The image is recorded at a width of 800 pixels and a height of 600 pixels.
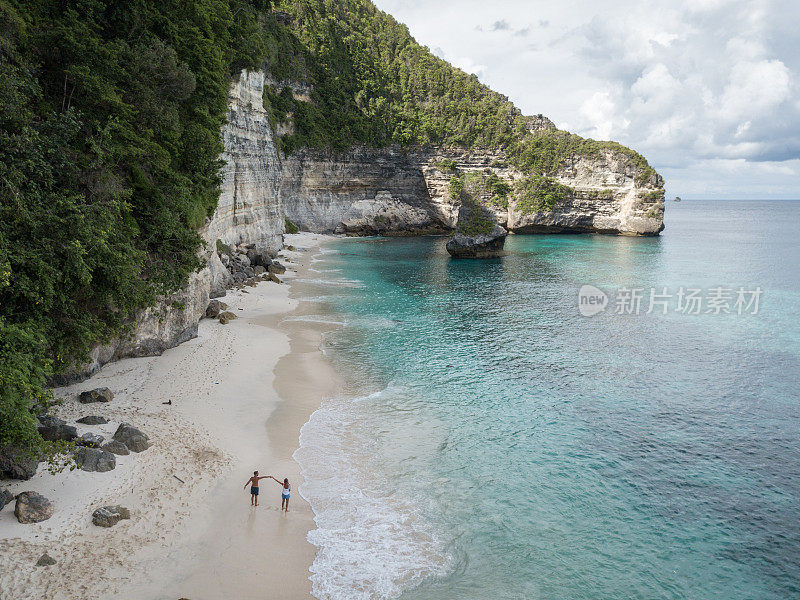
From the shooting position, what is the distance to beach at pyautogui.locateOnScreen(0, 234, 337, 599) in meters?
11.5

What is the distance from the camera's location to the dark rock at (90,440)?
15.7 metres


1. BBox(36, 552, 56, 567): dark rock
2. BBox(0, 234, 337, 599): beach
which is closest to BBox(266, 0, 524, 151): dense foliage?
BBox(0, 234, 337, 599): beach

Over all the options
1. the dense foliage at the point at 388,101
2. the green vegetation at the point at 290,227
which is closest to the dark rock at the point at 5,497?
the green vegetation at the point at 290,227

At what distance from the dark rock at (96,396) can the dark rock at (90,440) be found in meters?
2.98

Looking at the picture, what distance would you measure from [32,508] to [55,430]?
359cm

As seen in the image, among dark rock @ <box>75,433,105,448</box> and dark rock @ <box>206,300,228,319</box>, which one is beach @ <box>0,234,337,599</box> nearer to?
dark rock @ <box>75,433,105,448</box>

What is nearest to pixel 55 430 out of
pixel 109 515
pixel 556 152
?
pixel 109 515

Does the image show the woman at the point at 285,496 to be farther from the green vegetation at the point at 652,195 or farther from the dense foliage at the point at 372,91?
the green vegetation at the point at 652,195

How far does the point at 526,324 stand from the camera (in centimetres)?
3581

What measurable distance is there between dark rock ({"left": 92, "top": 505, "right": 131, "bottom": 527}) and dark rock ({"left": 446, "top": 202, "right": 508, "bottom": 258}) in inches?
2258

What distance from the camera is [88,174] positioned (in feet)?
62.6

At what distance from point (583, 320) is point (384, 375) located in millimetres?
18507

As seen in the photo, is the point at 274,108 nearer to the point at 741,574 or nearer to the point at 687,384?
the point at 687,384

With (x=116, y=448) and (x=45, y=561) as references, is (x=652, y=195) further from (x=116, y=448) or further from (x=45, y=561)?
(x=45, y=561)
